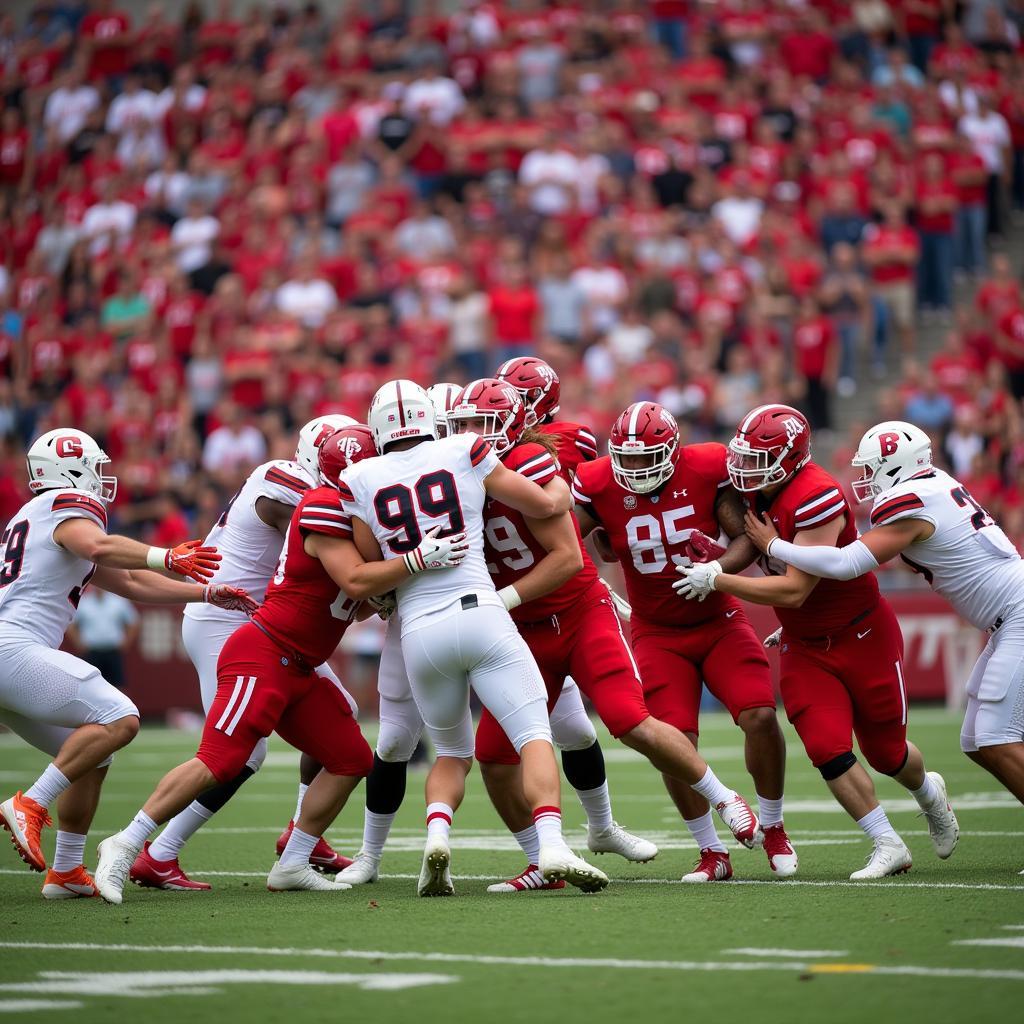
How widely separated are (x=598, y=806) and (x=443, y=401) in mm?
1733

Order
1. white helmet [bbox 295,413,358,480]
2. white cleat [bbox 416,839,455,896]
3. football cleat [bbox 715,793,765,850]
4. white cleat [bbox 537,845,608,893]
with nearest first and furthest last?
white cleat [bbox 537,845,608,893]
white cleat [bbox 416,839,455,896]
football cleat [bbox 715,793,765,850]
white helmet [bbox 295,413,358,480]

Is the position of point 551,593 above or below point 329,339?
above

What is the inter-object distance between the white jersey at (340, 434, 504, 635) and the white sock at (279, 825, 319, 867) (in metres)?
1.04

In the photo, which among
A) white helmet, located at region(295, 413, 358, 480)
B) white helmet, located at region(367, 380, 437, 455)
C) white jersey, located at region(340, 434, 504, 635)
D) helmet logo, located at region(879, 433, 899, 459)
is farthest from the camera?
white helmet, located at region(295, 413, 358, 480)

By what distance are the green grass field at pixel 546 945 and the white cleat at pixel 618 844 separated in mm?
87

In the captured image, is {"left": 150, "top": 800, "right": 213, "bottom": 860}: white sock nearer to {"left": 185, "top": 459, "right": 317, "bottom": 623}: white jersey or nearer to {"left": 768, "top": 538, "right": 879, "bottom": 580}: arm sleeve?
{"left": 185, "top": 459, "right": 317, "bottom": 623}: white jersey

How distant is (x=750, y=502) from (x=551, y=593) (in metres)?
0.90

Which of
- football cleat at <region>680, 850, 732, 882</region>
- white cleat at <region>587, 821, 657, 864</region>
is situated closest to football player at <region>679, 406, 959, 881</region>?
football cleat at <region>680, 850, 732, 882</region>

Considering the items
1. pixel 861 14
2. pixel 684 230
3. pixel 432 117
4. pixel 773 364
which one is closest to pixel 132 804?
pixel 773 364

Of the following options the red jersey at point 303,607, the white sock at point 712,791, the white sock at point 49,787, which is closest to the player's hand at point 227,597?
the red jersey at point 303,607

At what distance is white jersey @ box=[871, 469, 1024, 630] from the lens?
6.67m

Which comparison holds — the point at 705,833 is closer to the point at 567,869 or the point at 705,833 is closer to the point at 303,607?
the point at 567,869

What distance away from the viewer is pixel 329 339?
17578mm

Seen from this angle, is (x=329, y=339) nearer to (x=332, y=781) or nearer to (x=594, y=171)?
(x=594, y=171)
